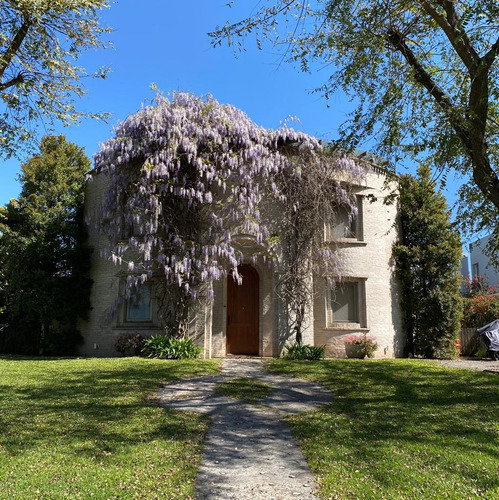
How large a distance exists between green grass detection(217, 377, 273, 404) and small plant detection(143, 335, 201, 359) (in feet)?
12.6

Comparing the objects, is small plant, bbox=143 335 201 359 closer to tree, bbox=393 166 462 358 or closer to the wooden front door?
the wooden front door

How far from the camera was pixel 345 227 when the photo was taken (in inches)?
622

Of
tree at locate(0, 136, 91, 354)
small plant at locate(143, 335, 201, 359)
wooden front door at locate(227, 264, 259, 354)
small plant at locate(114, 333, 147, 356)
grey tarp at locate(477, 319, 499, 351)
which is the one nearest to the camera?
small plant at locate(143, 335, 201, 359)

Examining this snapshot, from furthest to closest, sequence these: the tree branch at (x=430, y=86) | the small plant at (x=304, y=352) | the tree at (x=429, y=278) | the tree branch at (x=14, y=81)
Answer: the tree at (x=429, y=278), the small plant at (x=304, y=352), the tree branch at (x=14, y=81), the tree branch at (x=430, y=86)

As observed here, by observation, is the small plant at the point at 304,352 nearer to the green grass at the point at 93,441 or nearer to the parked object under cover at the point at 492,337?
the green grass at the point at 93,441

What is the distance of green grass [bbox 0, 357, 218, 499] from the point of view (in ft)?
13.2

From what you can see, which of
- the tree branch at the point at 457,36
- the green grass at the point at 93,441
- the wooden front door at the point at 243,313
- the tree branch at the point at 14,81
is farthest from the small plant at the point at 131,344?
the tree branch at the point at 457,36

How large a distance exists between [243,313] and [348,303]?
3818 millimetres

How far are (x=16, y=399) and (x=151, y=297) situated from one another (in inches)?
308

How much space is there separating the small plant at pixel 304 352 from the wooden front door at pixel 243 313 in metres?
1.26

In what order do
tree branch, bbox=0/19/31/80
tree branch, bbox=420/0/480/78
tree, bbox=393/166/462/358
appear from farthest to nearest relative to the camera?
tree, bbox=393/166/462/358 < tree branch, bbox=0/19/31/80 < tree branch, bbox=420/0/480/78

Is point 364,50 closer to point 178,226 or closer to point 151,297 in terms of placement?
point 178,226

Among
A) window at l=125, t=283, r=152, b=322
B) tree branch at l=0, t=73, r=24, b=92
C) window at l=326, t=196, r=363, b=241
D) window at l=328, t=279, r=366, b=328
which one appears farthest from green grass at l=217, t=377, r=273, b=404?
window at l=326, t=196, r=363, b=241

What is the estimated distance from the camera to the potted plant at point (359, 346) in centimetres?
1462
